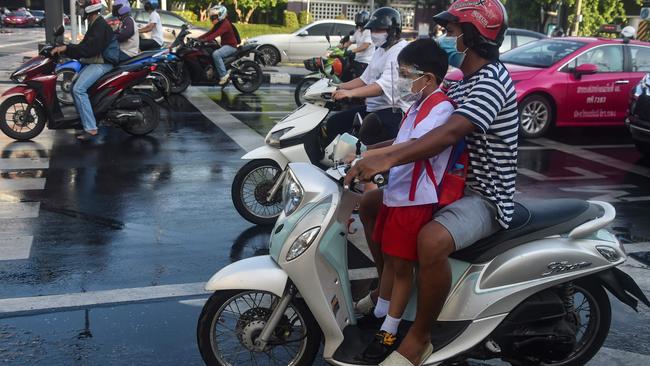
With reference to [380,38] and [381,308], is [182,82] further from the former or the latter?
[381,308]

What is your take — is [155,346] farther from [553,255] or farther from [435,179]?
[553,255]

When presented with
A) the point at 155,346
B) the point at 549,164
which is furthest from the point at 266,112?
the point at 155,346

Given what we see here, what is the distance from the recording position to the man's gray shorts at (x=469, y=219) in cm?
335

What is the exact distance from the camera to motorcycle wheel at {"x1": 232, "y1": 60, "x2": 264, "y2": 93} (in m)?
15.2

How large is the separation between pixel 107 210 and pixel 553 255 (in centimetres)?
442

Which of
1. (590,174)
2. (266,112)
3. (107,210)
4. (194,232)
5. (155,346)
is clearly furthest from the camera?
(266,112)

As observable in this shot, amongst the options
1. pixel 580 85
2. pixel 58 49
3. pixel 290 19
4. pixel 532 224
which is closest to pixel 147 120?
pixel 58 49

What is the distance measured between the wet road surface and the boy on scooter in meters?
0.52

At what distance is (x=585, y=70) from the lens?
11070mm

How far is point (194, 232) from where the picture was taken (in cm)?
623

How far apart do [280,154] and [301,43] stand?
17.3 m

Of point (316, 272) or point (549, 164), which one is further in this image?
point (549, 164)

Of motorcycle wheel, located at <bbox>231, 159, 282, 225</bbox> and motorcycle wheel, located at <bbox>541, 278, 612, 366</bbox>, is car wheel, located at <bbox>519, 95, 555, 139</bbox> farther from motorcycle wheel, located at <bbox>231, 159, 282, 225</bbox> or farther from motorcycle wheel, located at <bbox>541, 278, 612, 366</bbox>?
motorcycle wheel, located at <bbox>541, 278, 612, 366</bbox>

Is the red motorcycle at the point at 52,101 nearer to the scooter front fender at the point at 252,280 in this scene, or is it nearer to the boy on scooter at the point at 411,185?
the scooter front fender at the point at 252,280
